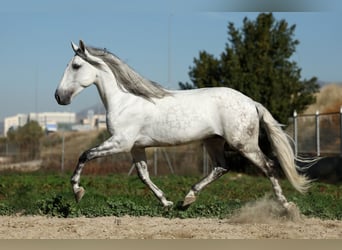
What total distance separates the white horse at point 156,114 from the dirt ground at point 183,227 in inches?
11.8

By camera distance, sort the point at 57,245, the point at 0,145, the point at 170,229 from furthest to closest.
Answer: the point at 0,145 → the point at 170,229 → the point at 57,245

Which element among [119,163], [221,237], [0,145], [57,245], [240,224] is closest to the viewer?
[57,245]

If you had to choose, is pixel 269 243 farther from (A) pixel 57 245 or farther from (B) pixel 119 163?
(B) pixel 119 163

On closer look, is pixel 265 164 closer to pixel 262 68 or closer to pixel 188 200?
pixel 188 200

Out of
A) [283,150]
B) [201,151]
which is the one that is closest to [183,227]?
[283,150]

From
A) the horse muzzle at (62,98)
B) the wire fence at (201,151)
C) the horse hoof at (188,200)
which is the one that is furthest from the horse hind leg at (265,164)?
the wire fence at (201,151)

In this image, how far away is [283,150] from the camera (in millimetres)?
7430

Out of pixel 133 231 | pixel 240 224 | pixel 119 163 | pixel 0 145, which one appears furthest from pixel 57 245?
pixel 0 145

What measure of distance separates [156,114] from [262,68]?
56.0 ft

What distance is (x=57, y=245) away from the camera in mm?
4742

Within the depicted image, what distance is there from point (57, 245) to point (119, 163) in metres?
18.4

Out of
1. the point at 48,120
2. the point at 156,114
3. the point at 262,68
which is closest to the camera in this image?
the point at 156,114

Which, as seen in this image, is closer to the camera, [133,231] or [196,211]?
[133,231]

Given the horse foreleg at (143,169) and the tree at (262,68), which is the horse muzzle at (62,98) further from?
the tree at (262,68)
